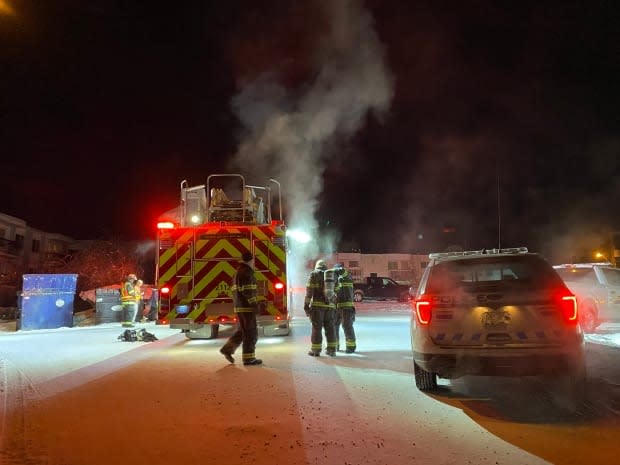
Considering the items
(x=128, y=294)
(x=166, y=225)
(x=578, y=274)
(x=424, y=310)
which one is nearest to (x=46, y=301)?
(x=128, y=294)

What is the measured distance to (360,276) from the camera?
3600 cm

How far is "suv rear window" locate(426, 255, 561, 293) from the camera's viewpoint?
481 cm

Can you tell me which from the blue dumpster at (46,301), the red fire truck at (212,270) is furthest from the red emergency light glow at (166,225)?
the blue dumpster at (46,301)

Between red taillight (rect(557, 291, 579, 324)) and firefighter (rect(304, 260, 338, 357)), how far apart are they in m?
4.13

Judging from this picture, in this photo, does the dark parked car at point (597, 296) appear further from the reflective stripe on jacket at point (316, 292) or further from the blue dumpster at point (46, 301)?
the blue dumpster at point (46, 301)

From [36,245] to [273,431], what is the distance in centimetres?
4348

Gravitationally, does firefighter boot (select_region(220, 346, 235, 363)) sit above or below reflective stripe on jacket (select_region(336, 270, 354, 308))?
below

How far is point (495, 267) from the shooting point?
552 cm

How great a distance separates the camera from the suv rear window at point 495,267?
4809 mm

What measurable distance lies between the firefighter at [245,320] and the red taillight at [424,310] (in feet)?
10.2

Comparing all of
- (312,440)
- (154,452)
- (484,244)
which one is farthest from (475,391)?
(484,244)

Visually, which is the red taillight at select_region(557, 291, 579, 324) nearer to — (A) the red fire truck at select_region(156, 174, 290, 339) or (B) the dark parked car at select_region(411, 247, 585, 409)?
(B) the dark parked car at select_region(411, 247, 585, 409)

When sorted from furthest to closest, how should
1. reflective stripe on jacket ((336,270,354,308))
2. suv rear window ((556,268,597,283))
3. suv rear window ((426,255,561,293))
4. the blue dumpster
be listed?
the blue dumpster → suv rear window ((556,268,597,283)) → reflective stripe on jacket ((336,270,354,308)) → suv rear window ((426,255,561,293))

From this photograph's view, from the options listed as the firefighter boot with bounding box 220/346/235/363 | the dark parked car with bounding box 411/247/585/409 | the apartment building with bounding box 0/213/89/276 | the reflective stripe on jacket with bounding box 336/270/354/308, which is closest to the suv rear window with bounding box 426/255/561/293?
the dark parked car with bounding box 411/247/585/409
